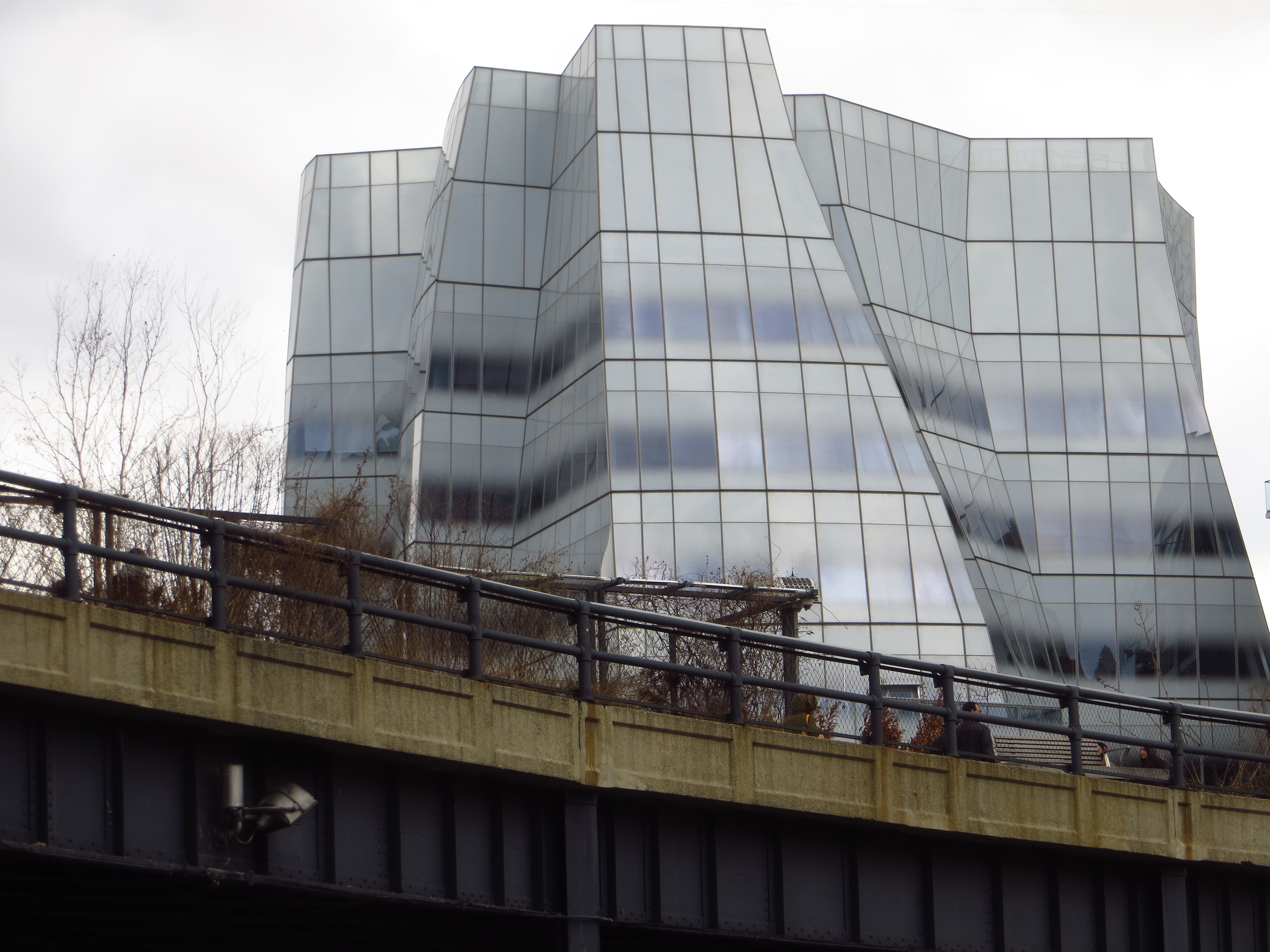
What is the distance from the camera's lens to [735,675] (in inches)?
648

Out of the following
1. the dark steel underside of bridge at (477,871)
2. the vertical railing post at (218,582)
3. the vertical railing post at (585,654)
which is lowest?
the dark steel underside of bridge at (477,871)

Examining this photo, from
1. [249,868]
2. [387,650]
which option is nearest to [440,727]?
[249,868]

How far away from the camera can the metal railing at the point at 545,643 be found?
13734 millimetres

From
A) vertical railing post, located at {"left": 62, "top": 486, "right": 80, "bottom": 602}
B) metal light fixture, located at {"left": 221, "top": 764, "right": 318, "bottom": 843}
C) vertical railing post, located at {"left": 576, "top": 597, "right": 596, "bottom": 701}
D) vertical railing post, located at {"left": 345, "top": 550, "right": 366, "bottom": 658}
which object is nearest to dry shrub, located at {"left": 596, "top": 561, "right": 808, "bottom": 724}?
vertical railing post, located at {"left": 576, "top": 597, "right": 596, "bottom": 701}

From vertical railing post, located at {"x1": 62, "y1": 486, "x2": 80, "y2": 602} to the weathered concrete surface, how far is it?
0.21 m

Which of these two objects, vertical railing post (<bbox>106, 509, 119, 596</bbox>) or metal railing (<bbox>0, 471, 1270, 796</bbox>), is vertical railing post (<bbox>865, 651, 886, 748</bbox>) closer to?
metal railing (<bbox>0, 471, 1270, 796</bbox>)

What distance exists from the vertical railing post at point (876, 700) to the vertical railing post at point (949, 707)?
75 centimetres

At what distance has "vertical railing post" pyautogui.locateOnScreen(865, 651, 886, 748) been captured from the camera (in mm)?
17188

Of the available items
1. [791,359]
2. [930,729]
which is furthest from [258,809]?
[791,359]

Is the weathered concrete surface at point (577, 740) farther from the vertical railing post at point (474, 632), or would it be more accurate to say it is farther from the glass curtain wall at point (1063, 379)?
the glass curtain wall at point (1063, 379)

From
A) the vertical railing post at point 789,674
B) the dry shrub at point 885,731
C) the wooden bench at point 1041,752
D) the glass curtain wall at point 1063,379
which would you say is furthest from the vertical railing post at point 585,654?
the glass curtain wall at point 1063,379

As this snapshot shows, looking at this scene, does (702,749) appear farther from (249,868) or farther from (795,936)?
(249,868)

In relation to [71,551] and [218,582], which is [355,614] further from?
[71,551]

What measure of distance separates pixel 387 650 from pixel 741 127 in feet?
98.1
